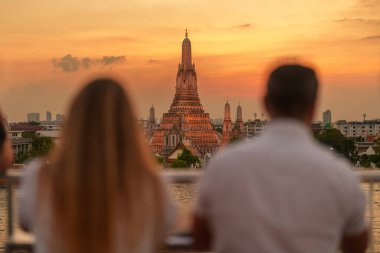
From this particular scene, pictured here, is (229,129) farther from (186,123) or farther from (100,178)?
(100,178)

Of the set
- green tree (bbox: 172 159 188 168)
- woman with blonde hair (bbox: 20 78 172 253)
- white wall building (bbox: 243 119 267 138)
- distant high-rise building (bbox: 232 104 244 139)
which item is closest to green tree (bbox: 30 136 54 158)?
green tree (bbox: 172 159 188 168)

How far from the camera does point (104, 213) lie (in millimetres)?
1389

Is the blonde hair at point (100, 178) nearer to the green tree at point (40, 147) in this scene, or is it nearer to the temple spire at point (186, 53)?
the green tree at point (40, 147)

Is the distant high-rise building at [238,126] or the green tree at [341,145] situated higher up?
the distant high-rise building at [238,126]

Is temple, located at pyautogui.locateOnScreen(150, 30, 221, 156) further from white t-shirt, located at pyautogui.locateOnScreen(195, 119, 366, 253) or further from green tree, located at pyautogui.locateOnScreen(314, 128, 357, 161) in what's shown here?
white t-shirt, located at pyautogui.locateOnScreen(195, 119, 366, 253)

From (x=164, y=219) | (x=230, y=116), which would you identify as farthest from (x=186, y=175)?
(x=230, y=116)

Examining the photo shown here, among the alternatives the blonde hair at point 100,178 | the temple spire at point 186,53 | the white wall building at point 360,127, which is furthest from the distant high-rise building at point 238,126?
the blonde hair at point 100,178

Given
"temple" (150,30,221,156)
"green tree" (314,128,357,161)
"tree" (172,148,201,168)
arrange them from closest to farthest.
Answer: "green tree" (314,128,357,161) → "tree" (172,148,201,168) → "temple" (150,30,221,156)

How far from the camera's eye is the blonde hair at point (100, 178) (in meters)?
1.39

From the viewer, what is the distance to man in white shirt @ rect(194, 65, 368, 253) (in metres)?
1.48

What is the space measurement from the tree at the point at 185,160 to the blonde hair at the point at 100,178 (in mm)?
48422

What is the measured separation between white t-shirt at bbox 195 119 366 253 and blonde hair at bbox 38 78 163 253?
149 millimetres

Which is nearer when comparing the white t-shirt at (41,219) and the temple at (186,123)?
the white t-shirt at (41,219)

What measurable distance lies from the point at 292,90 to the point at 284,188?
0.21m
